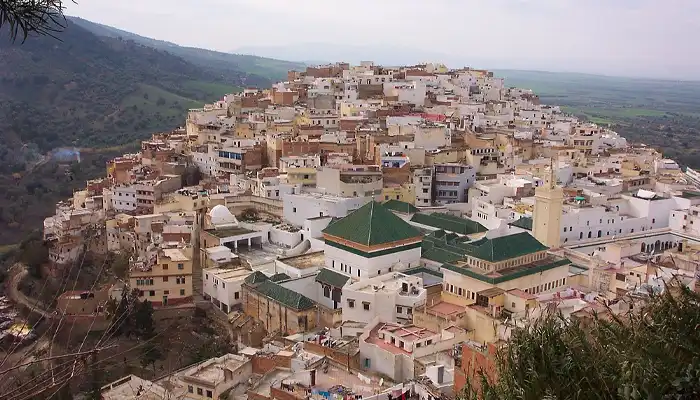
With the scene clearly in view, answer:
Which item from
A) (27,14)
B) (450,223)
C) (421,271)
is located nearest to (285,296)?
(421,271)

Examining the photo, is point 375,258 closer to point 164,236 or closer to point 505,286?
point 505,286

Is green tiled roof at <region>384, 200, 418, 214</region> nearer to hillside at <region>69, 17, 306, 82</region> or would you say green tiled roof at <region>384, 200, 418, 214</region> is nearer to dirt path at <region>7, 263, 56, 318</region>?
dirt path at <region>7, 263, 56, 318</region>

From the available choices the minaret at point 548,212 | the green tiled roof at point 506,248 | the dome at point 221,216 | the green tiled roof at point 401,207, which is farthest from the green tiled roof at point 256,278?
the minaret at point 548,212

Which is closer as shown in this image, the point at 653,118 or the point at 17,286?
the point at 17,286

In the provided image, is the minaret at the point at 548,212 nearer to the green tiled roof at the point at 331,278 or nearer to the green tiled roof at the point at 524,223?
the green tiled roof at the point at 524,223

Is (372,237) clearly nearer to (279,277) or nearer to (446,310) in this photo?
(279,277)
